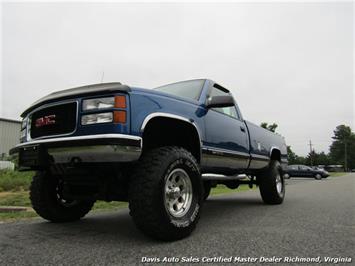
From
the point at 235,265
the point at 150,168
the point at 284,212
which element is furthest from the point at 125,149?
the point at 284,212

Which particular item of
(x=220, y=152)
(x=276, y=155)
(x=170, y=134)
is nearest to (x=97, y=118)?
(x=170, y=134)

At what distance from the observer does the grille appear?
3.48 metres

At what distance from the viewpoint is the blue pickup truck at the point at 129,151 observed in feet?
10.5

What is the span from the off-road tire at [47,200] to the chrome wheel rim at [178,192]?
1.73 metres

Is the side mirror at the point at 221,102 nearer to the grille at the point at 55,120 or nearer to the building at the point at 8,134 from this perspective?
the grille at the point at 55,120

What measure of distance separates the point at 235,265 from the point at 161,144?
6.30 ft

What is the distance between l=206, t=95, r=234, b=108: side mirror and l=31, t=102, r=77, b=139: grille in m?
1.85

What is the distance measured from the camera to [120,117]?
10.5ft

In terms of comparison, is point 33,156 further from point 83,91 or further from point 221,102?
point 221,102

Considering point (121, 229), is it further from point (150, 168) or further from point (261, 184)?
point (261, 184)

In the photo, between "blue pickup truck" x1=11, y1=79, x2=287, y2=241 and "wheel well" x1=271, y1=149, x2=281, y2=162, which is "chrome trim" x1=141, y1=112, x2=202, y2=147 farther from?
"wheel well" x1=271, y1=149, x2=281, y2=162

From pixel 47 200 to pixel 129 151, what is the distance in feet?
5.97

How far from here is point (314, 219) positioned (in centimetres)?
489

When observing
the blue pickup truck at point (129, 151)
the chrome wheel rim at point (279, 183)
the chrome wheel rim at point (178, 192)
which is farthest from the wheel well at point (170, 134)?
the chrome wheel rim at point (279, 183)
